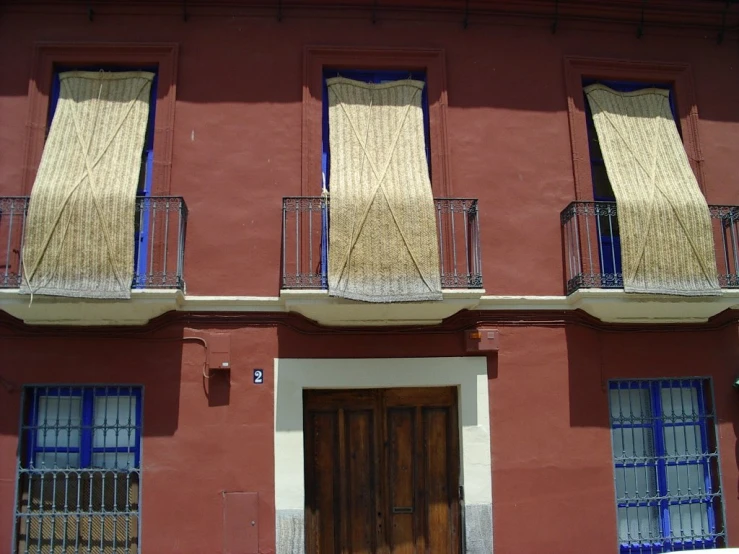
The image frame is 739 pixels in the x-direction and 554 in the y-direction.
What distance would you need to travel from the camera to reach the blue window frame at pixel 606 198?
762cm

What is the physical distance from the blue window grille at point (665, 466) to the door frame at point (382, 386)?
150 cm

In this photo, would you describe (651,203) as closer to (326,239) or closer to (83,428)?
(326,239)

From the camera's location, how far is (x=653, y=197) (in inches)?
300

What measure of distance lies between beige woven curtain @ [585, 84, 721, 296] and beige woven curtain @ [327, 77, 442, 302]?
2094 millimetres

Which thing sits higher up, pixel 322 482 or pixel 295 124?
pixel 295 124

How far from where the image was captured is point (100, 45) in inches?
305

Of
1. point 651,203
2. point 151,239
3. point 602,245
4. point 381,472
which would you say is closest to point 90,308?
point 151,239

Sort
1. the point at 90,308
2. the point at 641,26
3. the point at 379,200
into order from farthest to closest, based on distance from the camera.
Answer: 1. the point at 641,26
2. the point at 379,200
3. the point at 90,308

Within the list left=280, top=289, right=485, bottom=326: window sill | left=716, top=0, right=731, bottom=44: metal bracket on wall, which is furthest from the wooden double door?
left=716, top=0, right=731, bottom=44: metal bracket on wall

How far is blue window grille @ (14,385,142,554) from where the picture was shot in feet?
22.5

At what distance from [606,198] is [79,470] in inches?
250

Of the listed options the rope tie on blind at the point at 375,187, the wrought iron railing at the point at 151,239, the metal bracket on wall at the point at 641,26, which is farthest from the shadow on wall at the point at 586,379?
the wrought iron railing at the point at 151,239

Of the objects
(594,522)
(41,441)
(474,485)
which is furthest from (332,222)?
(594,522)

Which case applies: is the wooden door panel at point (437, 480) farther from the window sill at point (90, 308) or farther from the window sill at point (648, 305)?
the window sill at point (90, 308)
